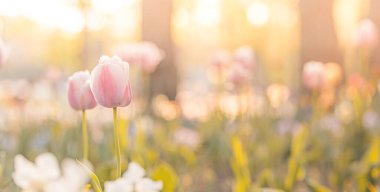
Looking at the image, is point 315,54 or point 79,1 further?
point 315,54

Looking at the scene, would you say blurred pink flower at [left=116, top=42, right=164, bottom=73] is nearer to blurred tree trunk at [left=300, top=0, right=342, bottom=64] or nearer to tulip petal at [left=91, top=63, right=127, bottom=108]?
tulip petal at [left=91, top=63, right=127, bottom=108]

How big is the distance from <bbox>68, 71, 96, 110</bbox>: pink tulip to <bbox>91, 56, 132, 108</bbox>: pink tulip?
0.16 meters

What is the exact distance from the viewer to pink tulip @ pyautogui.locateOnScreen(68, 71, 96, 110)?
46.6 inches

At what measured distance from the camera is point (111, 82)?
3.29 feet

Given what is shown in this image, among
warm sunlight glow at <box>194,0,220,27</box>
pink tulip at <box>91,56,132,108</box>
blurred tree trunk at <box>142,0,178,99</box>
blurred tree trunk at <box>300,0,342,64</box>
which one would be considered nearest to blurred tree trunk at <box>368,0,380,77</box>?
blurred tree trunk at <box>300,0,342,64</box>

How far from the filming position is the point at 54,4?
9312mm

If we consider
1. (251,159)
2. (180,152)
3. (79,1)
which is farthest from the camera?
(79,1)

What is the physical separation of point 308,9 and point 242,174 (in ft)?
17.1

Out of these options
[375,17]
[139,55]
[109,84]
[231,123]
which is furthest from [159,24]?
[109,84]

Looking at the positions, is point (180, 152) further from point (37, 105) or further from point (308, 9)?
point (308, 9)

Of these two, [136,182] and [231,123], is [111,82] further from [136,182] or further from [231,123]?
[231,123]

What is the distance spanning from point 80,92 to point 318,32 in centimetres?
564

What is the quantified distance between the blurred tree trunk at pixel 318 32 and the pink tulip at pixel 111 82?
562 cm

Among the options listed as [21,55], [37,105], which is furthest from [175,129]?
[21,55]
